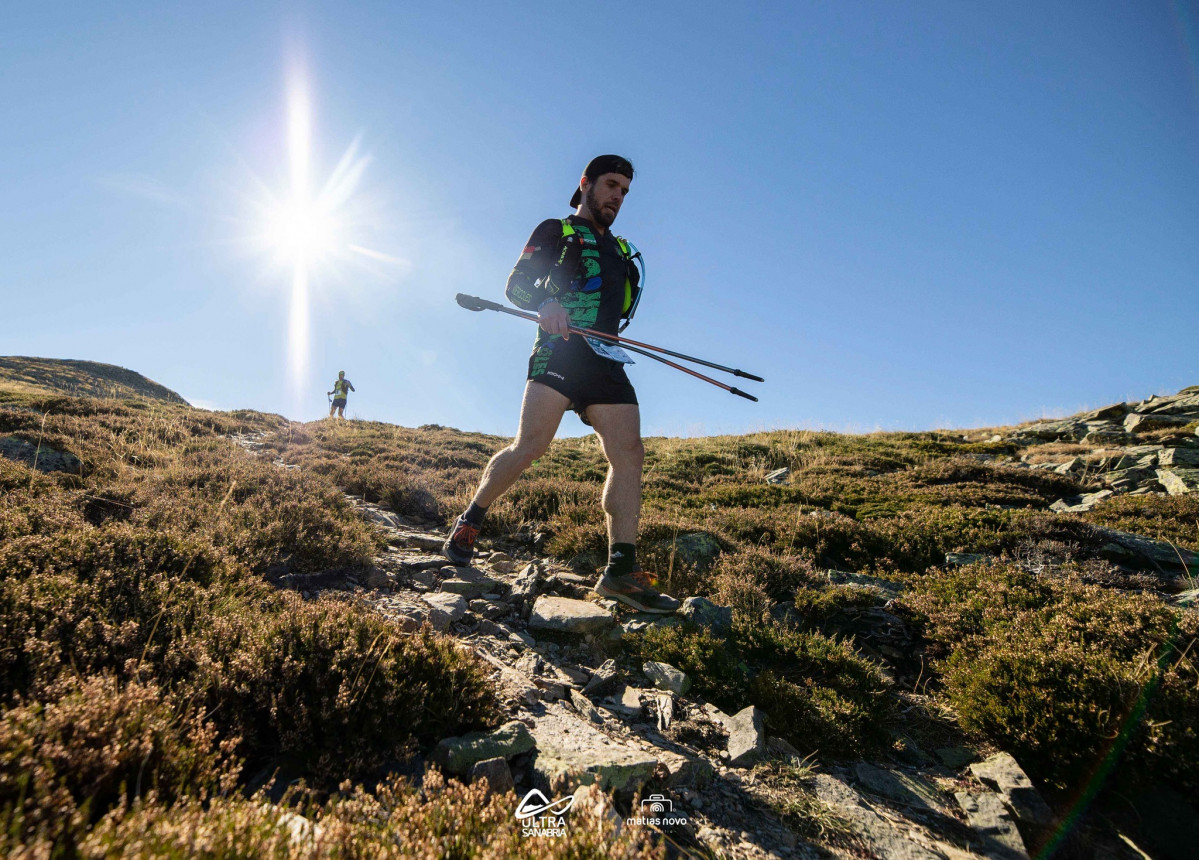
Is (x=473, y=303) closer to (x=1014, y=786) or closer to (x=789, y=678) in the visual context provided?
(x=789, y=678)

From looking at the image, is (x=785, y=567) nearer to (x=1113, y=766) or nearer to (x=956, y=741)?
(x=956, y=741)

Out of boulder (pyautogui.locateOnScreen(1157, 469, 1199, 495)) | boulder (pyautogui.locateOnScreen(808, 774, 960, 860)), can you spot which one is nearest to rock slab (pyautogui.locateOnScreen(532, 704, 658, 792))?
boulder (pyautogui.locateOnScreen(808, 774, 960, 860))

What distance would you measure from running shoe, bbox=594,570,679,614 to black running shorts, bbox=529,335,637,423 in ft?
4.39

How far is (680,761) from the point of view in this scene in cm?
246

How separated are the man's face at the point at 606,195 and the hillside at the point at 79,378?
35.2 meters

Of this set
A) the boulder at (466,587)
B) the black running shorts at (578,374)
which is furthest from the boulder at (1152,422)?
the boulder at (466,587)

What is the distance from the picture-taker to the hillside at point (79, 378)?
31703 mm

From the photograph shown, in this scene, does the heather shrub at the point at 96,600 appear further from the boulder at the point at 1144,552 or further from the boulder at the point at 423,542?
the boulder at the point at 1144,552

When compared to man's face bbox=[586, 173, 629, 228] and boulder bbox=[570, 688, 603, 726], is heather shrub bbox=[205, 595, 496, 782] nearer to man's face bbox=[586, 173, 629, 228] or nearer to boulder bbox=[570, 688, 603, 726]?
boulder bbox=[570, 688, 603, 726]

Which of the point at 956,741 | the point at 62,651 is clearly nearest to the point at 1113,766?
the point at 956,741

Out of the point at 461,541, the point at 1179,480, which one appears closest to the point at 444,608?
the point at 461,541

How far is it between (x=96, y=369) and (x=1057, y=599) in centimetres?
6189

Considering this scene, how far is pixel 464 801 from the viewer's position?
70.6 inches

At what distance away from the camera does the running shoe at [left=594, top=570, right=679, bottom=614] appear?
13.8 ft
